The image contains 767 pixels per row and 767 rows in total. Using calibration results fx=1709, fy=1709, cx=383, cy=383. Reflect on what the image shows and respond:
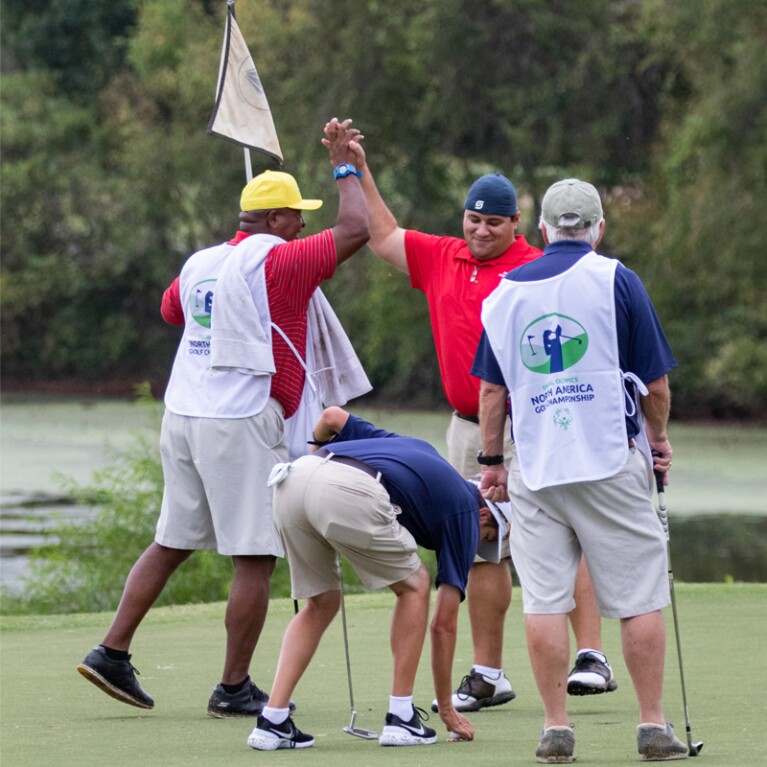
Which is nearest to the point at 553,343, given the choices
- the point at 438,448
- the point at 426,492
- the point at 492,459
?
the point at 492,459

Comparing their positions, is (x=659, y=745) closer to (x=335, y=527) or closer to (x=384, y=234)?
(x=335, y=527)

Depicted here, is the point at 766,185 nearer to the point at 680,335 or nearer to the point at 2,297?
the point at 680,335

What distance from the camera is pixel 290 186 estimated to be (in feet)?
19.7

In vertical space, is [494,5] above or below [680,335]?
above

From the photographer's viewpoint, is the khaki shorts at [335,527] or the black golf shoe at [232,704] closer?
the khaki shorts at [335,527]

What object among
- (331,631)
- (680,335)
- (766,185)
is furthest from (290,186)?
(680,335)

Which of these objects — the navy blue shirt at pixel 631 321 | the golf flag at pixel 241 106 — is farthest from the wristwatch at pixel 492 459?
the golf flag at pixel 241 106

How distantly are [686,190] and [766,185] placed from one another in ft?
5.63

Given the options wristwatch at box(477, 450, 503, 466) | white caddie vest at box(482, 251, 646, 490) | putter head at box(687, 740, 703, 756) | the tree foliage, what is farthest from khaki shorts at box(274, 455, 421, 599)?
the tree foliage

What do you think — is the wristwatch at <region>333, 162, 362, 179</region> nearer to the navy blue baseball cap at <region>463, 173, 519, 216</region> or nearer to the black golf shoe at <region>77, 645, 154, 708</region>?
the navy blue baseball cap at <region>463, 173, 519, 216</region>

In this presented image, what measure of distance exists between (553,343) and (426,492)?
28.5 inches

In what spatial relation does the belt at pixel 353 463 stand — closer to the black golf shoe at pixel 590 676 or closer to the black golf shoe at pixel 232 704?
the black golf shoe at pixel 232 704

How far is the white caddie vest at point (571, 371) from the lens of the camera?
4703 millimetres

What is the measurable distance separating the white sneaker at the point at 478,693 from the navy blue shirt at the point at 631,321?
155 centimetres
